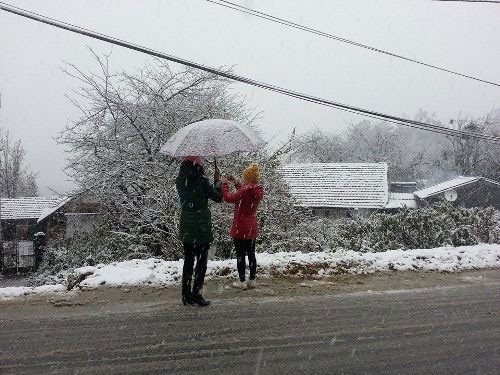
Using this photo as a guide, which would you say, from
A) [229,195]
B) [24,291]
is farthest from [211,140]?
[24,291]

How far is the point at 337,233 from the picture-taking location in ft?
42.2

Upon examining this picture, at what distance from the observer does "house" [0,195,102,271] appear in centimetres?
1555

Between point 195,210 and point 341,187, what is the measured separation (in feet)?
85.7

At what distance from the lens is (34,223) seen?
127ft

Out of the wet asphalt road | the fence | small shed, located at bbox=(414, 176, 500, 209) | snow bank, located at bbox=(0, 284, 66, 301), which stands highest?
small shed, located at bbox=(414, 176, 500, 209)

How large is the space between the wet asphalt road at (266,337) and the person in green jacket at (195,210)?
2.08 ft

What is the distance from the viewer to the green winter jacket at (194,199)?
218 inches

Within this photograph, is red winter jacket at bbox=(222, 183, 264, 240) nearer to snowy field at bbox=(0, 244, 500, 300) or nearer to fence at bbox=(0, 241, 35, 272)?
snowy field at bbox=(0, 244, 500, 300)

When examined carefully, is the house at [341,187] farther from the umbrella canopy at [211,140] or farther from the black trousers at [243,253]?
the umbrella canopy at [211,140]

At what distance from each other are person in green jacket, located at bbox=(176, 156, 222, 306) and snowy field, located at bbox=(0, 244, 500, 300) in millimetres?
1437

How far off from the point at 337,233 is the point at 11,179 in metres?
53.8

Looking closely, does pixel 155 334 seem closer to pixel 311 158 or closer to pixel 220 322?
pixel 220 322

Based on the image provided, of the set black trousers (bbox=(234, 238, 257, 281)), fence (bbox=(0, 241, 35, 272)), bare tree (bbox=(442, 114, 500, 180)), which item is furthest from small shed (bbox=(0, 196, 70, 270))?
bare tree (bbox=(442, 114, 500, 180))

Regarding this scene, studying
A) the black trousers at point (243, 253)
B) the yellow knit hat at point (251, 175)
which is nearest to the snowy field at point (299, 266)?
the black trousers at point (243, 253)
